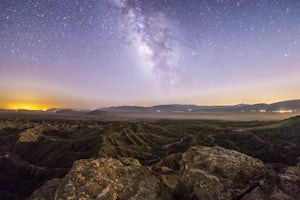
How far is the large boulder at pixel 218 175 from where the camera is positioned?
958 cm

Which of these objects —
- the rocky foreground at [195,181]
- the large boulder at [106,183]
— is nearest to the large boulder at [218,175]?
the rocky foreground at [195,181]

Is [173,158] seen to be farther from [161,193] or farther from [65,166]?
[161,193]

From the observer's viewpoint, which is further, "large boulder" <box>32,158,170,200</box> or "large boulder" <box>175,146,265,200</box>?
"large boulder" <box>175,146,265,200</box>

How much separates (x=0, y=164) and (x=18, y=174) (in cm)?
1259

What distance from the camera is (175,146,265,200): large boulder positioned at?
9.58 metres

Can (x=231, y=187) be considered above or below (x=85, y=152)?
above

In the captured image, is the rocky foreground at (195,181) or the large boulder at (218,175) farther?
the large boulder at (218,175)

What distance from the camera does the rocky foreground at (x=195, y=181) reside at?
9.16m

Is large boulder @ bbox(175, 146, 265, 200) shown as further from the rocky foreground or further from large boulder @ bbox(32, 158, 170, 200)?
large boulder @ bbox(32, 158, 170, 200)

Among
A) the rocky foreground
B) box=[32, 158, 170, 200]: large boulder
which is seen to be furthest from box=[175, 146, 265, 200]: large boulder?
box=[32, 158, 170, 200]: large boulder

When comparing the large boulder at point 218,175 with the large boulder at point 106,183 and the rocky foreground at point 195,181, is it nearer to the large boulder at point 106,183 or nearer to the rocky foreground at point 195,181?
the rocky foreground at point 195,181

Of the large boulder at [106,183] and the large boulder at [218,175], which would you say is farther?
the large boulder at [218,175]

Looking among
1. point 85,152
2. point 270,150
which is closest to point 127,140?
point 85,152

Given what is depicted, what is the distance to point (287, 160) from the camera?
331 feet
